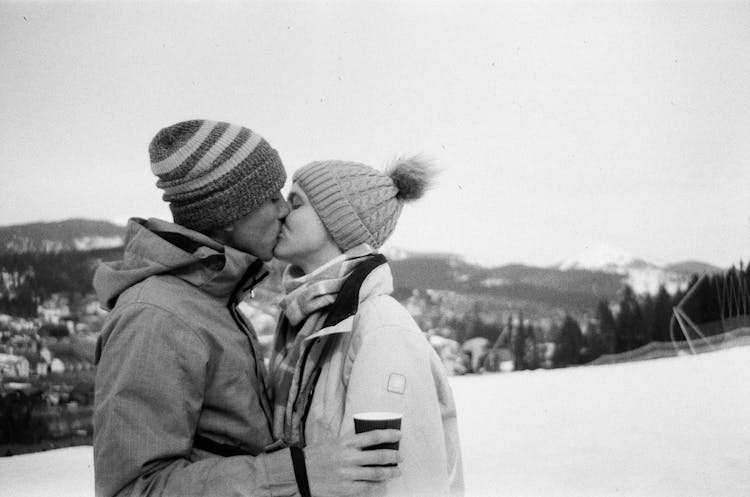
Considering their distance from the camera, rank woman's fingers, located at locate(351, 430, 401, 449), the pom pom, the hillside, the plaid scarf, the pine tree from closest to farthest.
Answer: woman's fingers, located at locate(351, 430, 401, 449), the plaid scarf, the pom pom, the hillside, the pine tree

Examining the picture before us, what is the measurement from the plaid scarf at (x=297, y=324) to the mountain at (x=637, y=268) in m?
5.51

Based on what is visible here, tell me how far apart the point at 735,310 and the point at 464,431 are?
11.2ft

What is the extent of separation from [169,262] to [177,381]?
27 centimetres

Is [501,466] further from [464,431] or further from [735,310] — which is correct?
[735,310]

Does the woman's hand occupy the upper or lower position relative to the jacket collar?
lower

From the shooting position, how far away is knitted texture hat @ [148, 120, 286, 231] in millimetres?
1434

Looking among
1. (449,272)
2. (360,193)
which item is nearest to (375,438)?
(360,193)

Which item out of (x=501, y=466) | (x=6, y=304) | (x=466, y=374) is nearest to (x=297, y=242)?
(x=501, y=466)

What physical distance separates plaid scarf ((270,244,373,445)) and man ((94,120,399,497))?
1.8 inches

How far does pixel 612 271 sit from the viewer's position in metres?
6.95

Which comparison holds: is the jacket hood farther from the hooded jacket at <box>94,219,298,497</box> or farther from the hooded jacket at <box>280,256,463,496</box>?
the hooded jacket at <box>280,256,463,496</box>

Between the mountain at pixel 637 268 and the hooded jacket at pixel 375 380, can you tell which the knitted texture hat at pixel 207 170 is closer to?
the hooded jacket at pixel 375 380

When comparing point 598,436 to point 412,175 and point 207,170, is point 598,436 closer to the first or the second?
point 412,175

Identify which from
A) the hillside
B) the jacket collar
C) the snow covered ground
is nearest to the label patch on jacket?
the jacket collar
